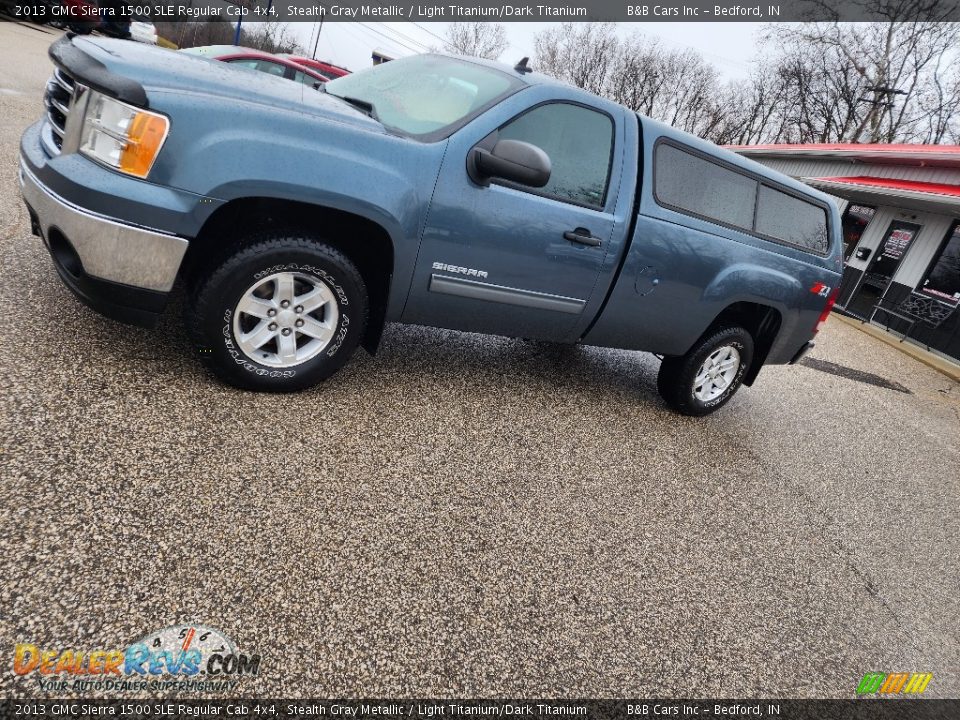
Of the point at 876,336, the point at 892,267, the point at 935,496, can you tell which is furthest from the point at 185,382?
the point at 892,267

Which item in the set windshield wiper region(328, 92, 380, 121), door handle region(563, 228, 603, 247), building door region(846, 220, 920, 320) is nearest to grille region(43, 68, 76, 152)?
windshield wiper region(328, 92, 380, 121)

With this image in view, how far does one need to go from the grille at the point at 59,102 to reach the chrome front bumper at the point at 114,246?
1.08ft

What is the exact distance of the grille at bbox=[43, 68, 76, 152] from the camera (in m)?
2.58

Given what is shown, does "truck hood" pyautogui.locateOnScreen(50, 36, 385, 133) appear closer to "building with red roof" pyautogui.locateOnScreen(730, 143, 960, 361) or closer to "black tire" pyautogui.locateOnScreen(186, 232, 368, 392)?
"black tire" pyautogui.locateOnScreen(186, 232, 368, 392)

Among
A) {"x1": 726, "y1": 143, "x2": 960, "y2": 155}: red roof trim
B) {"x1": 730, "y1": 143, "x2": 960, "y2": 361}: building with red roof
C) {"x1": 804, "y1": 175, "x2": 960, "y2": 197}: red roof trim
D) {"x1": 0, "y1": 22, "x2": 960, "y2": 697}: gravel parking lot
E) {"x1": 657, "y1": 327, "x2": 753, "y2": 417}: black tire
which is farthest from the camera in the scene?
{"x1": 726, "y1": 143, "x2": 960, "y2": 155}: red roof trim

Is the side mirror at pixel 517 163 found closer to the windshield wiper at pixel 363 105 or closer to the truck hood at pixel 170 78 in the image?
the truck hood at pixel 170 78

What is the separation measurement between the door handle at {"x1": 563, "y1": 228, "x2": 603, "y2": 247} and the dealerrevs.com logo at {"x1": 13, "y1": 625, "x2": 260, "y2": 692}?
2515 mm

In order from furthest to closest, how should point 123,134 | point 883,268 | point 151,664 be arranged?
point 883,268 → point 123,134 → point 151,664

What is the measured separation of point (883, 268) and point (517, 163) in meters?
15.4

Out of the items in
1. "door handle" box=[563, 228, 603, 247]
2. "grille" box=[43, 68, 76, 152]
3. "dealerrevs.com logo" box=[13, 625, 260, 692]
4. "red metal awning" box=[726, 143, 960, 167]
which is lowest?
"dealerrevs.com logo" box=[13, 625, 260, 692]

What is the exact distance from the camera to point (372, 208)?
268 centimetres

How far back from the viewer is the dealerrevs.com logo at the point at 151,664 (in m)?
1.53

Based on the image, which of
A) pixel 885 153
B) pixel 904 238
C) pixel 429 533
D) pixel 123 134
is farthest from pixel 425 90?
pixel 885 153

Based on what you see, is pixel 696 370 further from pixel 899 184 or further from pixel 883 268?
pixel 899 184
